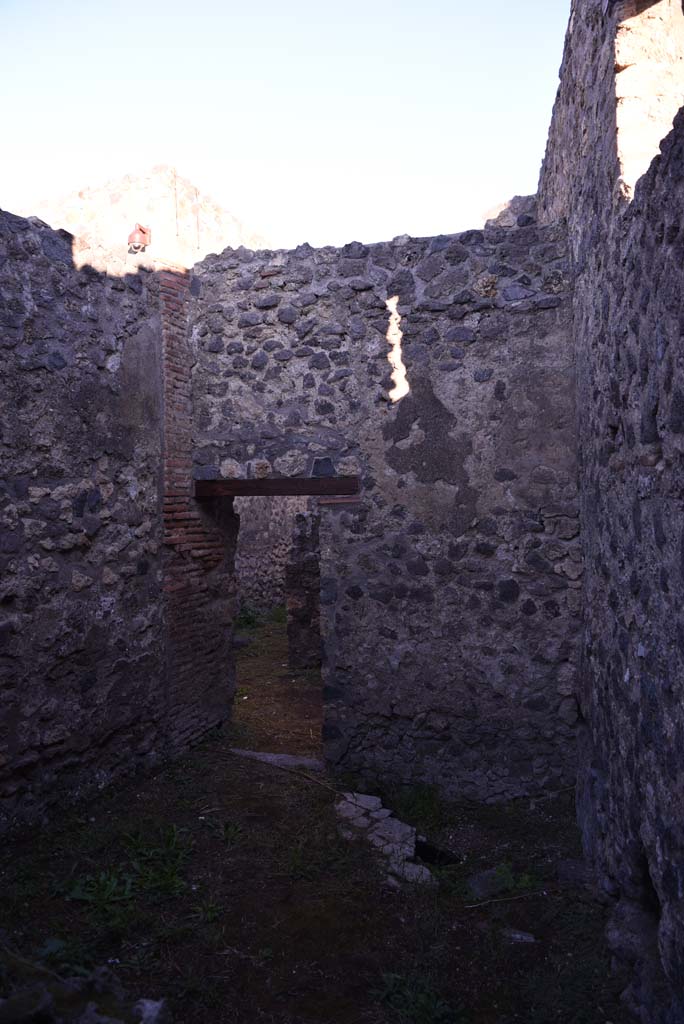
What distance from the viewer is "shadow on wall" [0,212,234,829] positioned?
416cm

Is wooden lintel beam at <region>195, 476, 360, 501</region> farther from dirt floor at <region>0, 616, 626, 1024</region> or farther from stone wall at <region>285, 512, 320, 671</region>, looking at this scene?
stone wall at <region>285, 512, 320, 671</region>

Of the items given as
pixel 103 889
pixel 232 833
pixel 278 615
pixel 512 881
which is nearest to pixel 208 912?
pixel 103 889

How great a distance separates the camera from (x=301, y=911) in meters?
3.55

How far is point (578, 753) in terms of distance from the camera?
4570 mm

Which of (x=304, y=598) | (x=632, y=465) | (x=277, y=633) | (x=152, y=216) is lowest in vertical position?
(x=277, y=633)

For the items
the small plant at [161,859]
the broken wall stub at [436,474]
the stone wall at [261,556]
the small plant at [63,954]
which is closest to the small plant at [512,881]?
the broken wall stub at [436,474]

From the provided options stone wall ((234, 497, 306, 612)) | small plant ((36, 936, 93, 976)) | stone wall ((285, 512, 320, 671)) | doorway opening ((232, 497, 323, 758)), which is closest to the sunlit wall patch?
doorway opening ((232, 497, 323, 758))

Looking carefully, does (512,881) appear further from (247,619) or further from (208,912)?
(247,619)

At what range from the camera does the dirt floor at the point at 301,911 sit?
2943 mm

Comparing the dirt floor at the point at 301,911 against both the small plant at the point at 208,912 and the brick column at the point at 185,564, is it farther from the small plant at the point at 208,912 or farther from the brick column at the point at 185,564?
the brick column at the point at 185,564

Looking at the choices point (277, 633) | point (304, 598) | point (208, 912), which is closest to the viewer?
point (208, 912)

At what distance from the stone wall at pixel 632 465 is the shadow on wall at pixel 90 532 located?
2960 millimetres

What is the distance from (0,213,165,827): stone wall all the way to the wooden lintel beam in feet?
1.58

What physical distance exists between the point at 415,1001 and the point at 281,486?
3417 mm
